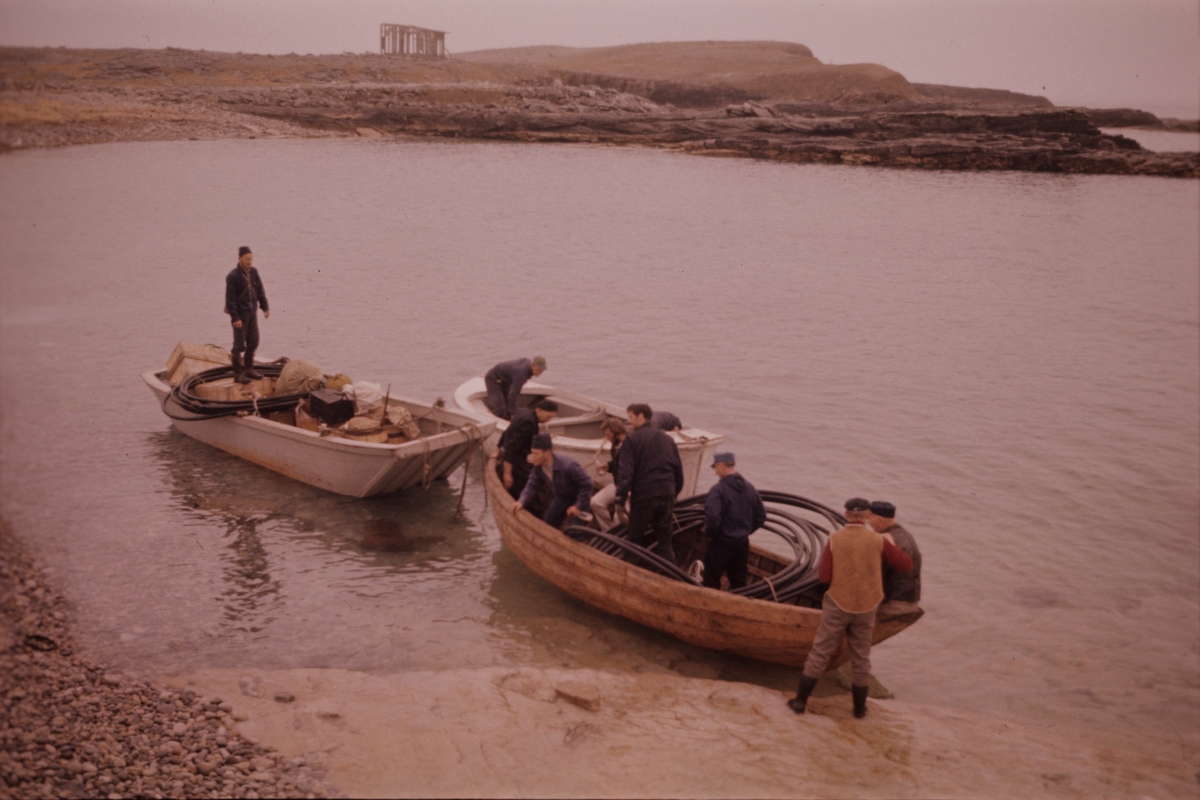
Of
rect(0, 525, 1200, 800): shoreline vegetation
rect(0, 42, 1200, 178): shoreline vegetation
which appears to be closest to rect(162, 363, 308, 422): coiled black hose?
rect(0, 525, 1200, 800): shoreline vegetation

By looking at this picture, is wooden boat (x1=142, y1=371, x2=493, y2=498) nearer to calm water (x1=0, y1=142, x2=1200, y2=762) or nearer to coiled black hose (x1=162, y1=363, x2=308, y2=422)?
coiled black hose (x1=162, y1=363, x2=308, y2=422)

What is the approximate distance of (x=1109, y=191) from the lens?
54.0m

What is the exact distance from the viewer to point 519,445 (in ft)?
32.7

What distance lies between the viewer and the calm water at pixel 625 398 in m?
9.11

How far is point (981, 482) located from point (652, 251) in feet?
71.2

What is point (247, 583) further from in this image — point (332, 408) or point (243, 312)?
point (243, 312)

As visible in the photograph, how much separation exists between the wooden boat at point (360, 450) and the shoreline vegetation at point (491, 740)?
→ 356cm

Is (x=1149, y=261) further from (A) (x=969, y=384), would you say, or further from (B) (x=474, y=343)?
(B) (x=474, y=343)

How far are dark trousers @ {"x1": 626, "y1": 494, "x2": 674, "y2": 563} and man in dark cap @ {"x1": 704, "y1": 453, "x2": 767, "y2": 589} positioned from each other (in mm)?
477

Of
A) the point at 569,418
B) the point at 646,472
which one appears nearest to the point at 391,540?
the point at 569,418

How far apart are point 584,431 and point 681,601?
15.0 ft

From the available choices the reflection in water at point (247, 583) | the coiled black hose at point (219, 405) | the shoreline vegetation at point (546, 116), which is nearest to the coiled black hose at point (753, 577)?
the reflection in water at point (247, 583)

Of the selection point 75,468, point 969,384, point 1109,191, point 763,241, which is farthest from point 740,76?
point 75,468

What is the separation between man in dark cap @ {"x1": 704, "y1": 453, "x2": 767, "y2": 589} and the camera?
8.25 metres
